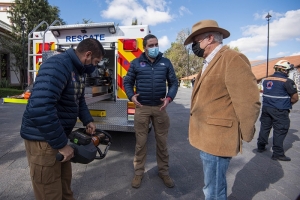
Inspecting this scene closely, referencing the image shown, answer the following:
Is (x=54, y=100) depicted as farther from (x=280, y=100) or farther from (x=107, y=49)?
(x=280, y=100)

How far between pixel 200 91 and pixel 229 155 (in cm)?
59

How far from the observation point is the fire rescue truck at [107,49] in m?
3.98

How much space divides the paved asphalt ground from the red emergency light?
6.77ft

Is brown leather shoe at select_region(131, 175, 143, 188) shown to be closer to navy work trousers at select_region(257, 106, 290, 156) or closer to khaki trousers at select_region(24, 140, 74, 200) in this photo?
khaki trousers at select_region(24, 140, 74, 200)

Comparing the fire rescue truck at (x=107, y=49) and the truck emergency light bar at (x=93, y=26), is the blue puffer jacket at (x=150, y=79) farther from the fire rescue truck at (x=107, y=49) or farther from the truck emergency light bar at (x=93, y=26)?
the truck emergency light bar at (x=93, y=26)

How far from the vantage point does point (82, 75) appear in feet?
6.66

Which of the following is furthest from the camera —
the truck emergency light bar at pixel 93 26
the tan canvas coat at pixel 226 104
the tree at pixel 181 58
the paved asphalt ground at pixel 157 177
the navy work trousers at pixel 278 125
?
the tree at pixel 181 58

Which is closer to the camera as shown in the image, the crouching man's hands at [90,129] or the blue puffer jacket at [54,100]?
the blue puffer jacket at [54,100]

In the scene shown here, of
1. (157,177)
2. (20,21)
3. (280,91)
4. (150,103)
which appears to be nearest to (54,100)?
(150,103)

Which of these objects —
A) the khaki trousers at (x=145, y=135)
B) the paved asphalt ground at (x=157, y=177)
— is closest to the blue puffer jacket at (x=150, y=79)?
the khaki trousers at (x=145, y=135)

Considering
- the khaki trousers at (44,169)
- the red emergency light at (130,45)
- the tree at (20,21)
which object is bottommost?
the khaki trousers at (44,169)

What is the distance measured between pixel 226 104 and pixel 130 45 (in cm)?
269

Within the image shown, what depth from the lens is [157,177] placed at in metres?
3.20

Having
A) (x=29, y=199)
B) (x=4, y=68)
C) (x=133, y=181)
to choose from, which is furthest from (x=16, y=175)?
(x=4, y=68)
